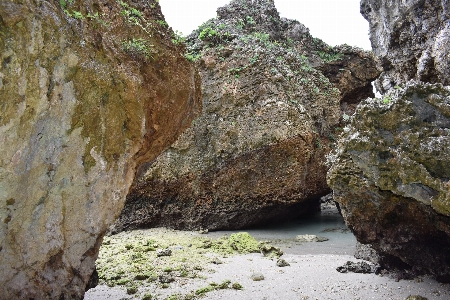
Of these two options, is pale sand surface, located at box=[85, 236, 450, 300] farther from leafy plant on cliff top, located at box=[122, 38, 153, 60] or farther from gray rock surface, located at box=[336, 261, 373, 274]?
leafy plant on cliff top, located at box=[122, 38, 153, 60]

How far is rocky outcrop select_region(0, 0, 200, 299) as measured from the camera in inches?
142

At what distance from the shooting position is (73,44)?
410 centimetres

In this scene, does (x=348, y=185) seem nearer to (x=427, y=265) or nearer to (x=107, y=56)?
(x=427, y=265)

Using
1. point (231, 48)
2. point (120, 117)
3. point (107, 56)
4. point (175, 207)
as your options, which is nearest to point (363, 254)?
point (120, 117)

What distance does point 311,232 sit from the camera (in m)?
11.2

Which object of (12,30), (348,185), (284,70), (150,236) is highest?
(284,70)

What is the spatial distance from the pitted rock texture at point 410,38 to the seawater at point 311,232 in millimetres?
4980

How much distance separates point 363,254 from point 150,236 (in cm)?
612

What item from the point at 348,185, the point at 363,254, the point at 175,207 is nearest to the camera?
the point at 348,185

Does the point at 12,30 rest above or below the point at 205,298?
above

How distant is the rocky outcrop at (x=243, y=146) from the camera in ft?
36.2

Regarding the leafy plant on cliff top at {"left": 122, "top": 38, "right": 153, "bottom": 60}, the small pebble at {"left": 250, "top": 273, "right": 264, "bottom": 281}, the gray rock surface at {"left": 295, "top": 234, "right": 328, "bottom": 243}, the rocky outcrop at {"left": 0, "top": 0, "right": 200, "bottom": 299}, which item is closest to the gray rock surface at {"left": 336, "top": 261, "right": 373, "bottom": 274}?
the small pebble at {"left": 250, "top": 273, "right": 264, "bottom": 281}

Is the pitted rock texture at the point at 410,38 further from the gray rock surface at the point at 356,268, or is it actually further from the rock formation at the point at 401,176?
the gray rock surface at the point at 356,268

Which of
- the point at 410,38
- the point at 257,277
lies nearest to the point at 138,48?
the point at 257,277
